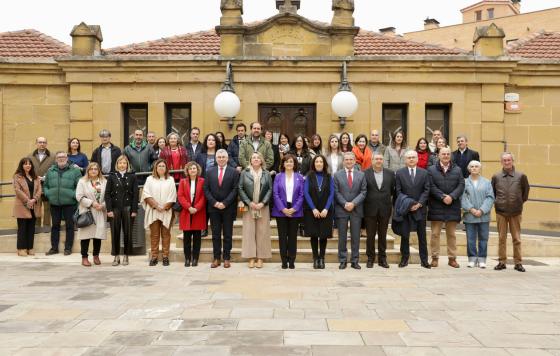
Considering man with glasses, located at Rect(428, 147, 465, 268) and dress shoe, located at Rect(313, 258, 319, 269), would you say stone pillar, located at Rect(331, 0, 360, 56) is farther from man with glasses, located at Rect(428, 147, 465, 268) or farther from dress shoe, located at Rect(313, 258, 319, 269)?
dress shoe, located at Rect(313, 258, 319, 269)

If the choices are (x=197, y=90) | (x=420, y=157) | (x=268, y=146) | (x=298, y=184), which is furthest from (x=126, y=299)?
(x=197, y=90)

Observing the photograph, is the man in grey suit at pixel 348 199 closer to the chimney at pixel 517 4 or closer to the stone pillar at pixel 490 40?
the stone pillar at pixel 490 40

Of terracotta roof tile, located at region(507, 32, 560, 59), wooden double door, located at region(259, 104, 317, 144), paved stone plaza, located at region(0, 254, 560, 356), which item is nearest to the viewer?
paved stone plaza, located at region(0, 254, 560, 356)

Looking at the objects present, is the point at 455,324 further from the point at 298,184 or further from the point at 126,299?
the point at 298,184

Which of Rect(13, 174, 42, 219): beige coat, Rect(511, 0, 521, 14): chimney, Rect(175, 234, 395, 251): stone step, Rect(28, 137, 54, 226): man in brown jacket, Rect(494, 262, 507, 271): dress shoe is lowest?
Rect(494, 262, 507, 271): dress shoe

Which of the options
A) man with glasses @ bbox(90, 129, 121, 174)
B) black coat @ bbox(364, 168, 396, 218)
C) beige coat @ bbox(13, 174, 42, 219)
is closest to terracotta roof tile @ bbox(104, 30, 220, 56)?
man with glasses @ bbox(90, 129, 121, 174)

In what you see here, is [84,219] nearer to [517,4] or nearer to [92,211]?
[92,211]

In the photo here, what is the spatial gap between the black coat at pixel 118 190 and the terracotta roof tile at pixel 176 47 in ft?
17.7

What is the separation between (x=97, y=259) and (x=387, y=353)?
6.53 m

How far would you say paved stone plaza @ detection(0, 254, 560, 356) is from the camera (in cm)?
489

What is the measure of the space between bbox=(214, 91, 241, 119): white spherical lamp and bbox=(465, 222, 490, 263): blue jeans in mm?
5410

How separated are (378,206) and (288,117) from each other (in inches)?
185

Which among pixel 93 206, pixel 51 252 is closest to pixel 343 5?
pixel 93 206

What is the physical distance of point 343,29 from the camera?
43.6ft
